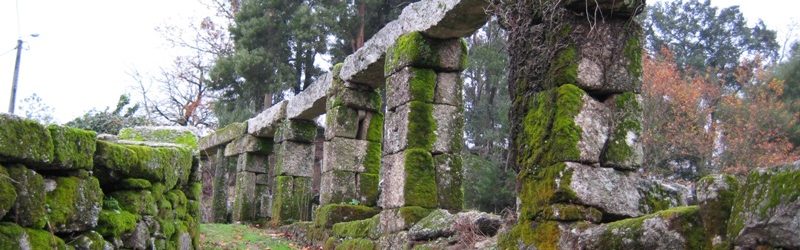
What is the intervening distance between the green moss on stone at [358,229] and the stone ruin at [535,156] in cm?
3

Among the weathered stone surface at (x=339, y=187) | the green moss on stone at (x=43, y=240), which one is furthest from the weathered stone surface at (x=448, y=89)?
the green moss on stone at (x=43, y=240)

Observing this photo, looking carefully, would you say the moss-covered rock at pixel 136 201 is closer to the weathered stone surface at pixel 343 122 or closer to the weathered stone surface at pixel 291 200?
the weathered stone surface at pixel 343 122

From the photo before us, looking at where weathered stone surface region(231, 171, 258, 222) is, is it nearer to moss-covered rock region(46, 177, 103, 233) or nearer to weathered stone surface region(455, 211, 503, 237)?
weathered stone surface region(455, 211, 503, 237)

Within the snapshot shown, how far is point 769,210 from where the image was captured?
2.60 m

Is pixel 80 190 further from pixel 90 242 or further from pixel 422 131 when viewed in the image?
pixel 422 131

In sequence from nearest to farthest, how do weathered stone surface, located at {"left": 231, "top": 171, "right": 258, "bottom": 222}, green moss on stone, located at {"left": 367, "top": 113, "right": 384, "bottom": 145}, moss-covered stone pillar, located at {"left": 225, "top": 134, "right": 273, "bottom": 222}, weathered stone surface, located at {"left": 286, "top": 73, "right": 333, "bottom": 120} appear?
green moss on stone, located at {"left": 367, "top": 113, "right": 384, "bottom": 145} → weathered stone surface, located at {"left": 286, "top": 73, "right": 333, "bottom": 120} → weathered stone surface, located at {"left": 231, "top": 171, "right": 258, "bottom": 222} → moss-covered stone pillar, located at {"left": 225, "top": 134, "right": 273, "bottom": 222}

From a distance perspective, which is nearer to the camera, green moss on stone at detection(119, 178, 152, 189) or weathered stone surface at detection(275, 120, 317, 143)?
green moss on stone at detection(119, 178, 152, 189)

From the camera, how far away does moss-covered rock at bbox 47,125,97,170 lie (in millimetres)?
3746

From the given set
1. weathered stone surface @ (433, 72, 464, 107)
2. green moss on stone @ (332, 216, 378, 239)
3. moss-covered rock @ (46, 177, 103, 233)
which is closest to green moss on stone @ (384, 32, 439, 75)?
weathered stone surface @ (433, 72, 464, 107)

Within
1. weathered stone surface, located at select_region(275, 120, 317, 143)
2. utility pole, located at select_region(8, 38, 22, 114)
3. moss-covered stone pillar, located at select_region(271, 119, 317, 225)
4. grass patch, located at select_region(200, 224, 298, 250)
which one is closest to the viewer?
grass patch, located at select_region(200, 224, 298, 250)

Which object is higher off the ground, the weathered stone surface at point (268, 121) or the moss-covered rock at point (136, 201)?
the weathered stone surface at point (268, 121)

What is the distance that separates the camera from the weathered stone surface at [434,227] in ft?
23.4

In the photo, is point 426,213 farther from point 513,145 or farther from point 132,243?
point 132,243

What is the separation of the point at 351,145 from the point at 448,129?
3335mm
